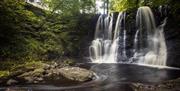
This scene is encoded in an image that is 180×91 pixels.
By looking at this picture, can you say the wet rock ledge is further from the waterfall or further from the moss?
the waterfall

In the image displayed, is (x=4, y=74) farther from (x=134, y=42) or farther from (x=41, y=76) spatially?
(x=134, y=42)

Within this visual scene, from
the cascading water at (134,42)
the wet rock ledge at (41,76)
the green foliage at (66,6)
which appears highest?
the green foliage at (66,6)

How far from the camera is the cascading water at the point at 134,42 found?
1798 centimetres

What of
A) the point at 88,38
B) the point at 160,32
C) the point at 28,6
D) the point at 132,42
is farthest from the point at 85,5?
the point at 160,32

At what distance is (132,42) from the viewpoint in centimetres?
1953

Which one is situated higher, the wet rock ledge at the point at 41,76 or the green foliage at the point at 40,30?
the green foliage at the point at 40,30

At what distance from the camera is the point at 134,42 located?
19.4 metres

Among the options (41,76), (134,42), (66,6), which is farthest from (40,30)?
(41,76)

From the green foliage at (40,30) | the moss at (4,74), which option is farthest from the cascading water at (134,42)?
the moss at (4,74)

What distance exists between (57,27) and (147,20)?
8343mm

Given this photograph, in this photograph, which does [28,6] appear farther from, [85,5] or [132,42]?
[132,42]

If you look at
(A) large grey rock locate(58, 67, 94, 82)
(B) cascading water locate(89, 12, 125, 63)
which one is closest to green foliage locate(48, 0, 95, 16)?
(B) cascading water locate(89, 12, 125, 63)

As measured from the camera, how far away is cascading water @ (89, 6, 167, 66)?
17984 millimetres

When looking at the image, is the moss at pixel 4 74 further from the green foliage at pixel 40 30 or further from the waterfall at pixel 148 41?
the waterfall at pixel 148 41
